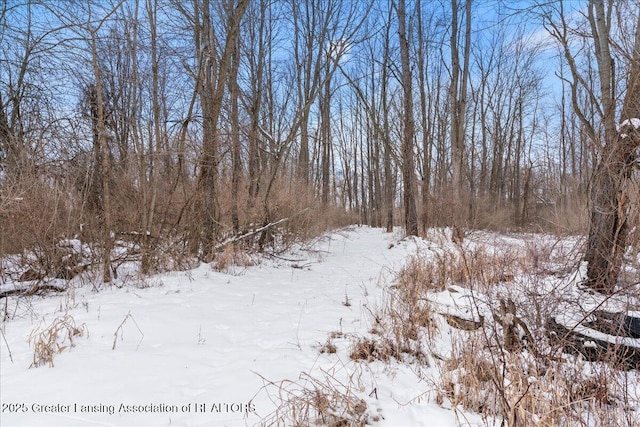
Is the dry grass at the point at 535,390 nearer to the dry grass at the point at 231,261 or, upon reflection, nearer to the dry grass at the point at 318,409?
the dry grass at the point at 318,409

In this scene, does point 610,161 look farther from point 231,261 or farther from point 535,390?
point 231,261

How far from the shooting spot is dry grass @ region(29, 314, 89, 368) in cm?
239

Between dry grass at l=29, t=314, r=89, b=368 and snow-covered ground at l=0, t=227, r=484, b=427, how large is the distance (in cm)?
5

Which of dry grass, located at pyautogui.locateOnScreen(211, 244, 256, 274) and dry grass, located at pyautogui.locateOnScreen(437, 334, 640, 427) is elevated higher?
dry grass, located at pyautogui.locateOnScreen(211, 244, 256, 274)

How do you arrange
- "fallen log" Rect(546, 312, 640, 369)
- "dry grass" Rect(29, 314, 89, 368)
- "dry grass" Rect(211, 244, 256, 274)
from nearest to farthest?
"dry grass" Rect(29, 314, 89, 368), "fallen log" Rect(546, 312, 640, 369), "dry grass" Rect(211, 244, 256, 274)

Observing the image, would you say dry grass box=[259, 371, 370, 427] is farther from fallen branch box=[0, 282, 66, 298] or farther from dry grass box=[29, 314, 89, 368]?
fallen branch box=[0, 282, 66, 298]

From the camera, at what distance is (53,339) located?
262 centimetres

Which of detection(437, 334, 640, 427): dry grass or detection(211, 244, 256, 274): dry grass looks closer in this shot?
detection(437, 334, 640, 427): dry grass

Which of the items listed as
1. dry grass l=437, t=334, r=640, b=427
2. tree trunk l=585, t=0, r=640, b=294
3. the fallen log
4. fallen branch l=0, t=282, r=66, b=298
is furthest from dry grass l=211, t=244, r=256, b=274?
tree trunk l=585, t=0, r=640, b=294

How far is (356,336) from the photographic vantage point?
2.99m

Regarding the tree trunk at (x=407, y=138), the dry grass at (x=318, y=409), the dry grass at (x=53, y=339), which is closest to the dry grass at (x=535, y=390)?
the dry grass at (x=318, y=409)

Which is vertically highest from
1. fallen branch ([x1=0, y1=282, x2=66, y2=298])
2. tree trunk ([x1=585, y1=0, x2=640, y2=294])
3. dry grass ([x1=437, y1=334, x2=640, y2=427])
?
tree trunk ([x1=585, y1=0, x2=640, y2=294])

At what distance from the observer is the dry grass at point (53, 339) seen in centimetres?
239

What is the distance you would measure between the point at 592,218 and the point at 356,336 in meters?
3.75
